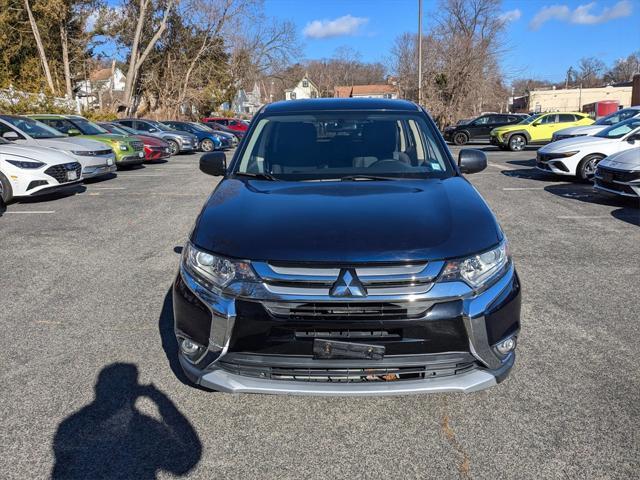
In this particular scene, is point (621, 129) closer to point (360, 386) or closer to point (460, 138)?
point (360, 386)

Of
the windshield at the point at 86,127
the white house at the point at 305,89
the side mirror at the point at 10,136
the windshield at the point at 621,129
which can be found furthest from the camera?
the white house at the point at 305,89

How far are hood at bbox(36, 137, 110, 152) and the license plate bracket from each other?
10658 millimetres

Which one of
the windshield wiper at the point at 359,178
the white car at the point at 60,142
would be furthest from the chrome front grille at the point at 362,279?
the white car at the point at 60,142

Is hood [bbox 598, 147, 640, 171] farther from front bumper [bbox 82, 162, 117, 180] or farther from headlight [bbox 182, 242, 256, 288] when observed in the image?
front bumper [bbox 82, 162, 117, 180]

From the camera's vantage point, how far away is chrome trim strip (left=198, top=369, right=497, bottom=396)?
2.45m

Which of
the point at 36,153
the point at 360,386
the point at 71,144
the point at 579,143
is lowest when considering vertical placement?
the point at 360,386

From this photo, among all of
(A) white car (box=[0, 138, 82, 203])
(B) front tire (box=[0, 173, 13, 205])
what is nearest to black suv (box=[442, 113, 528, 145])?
(A) white car (box=[0, 138, 82, 203])

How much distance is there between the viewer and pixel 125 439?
8.79ft

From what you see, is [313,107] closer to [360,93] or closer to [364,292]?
[364,292]

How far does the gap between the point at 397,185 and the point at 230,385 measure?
5.51 feet

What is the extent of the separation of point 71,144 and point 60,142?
0.23m

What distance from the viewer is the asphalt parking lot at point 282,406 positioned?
250 cm

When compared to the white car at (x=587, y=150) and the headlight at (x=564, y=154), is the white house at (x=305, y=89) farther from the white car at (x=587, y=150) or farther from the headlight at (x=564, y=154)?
the headlight at (x=564, y=154)

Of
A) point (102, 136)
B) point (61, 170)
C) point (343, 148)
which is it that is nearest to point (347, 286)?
point (343, 148)
